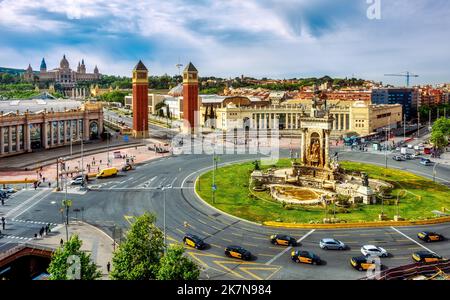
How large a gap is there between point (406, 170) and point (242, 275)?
36.8 metres

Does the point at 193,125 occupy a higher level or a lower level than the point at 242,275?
higher

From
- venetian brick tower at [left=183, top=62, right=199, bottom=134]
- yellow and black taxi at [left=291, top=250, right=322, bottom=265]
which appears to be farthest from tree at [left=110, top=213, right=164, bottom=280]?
venetian brick tower at [left=183, top=62, right=199, bottom=134]

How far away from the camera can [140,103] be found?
8369 cm

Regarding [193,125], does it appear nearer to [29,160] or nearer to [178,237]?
[29,160]

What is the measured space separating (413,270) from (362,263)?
8.45 ft

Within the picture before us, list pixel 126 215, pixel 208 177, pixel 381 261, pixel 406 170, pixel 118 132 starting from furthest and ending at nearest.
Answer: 1. pixel 118 132
2. pixel 406 170
3. pixel 208 177
4. pixel 126 215
5. pixel 381 261

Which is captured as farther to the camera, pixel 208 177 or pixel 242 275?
pixel 208 177

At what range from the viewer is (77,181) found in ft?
143

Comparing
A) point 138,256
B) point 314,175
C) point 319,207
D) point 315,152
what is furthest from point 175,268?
point 315,152

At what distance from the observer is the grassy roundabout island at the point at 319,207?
105ft

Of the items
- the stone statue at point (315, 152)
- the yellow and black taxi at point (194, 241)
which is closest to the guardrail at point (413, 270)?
the yellow and black taxi at point (194, 241)

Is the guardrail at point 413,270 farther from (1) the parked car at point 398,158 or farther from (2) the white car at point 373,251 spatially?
(1) the parked car at point 398,158

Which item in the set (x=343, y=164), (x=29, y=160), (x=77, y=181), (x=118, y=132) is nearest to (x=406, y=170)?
(x=343, y=164)

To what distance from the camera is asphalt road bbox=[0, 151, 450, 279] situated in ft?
74.1
